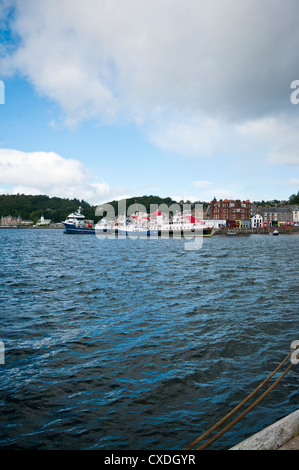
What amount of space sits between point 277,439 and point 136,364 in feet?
16.5

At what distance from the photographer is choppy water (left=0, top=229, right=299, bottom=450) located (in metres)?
5.29

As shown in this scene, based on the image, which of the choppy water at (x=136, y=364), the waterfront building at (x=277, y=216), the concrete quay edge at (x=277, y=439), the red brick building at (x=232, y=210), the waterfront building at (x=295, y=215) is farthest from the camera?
the waterfront building at (x=295, y=215)

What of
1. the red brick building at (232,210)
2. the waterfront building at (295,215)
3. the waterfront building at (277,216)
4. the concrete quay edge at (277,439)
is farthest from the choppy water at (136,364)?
the waterfront building at (295,215)

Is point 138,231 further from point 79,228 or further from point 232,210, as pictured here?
point 232,210

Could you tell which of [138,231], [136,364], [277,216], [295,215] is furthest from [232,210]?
[136,364]

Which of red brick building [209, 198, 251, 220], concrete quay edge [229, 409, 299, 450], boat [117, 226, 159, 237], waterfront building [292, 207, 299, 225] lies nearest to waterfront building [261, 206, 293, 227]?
waterfront building [292, 207, 299, 225]

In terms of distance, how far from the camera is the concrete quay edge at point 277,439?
3129 mm

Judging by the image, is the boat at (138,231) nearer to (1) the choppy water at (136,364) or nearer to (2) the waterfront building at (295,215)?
(1) the choppy water at (136,364)

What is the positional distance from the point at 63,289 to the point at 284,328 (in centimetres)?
1195

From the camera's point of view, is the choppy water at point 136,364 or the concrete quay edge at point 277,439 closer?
the concrete quay edge at point 277,439

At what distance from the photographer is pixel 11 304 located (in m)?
13.4

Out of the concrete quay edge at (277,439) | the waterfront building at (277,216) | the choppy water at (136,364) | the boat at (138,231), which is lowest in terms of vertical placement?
the choppy water at (136,364)

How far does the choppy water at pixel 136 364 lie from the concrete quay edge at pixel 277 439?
6.68 feet

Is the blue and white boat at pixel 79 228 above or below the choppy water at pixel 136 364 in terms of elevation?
above
